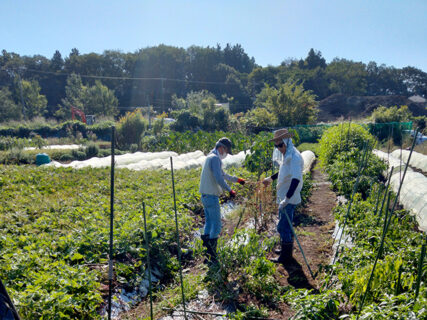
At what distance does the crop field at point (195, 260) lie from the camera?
2.46 meters

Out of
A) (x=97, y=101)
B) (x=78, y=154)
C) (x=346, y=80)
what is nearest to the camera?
(x=78, y=154)

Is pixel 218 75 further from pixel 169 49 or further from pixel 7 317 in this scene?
pixel 7 317

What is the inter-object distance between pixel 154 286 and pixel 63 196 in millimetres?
3233

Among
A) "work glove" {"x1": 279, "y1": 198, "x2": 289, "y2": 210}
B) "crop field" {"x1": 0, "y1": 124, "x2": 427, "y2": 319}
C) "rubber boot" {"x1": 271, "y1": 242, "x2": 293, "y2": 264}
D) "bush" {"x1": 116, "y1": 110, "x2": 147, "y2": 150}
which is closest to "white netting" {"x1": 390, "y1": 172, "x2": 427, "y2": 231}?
"crop field" {"x1": 0, "y1": 124, "x2": 427, "y2": 319}

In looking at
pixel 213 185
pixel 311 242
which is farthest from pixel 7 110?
pixel 311 242

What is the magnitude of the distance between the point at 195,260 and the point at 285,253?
1349 millimetres

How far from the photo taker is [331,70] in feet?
176

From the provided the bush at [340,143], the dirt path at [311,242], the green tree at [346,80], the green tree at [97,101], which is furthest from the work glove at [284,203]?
the green tree at [346,80]

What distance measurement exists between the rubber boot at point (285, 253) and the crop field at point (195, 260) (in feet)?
0.44

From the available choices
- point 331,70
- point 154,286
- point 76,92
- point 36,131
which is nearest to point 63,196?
point 154,286

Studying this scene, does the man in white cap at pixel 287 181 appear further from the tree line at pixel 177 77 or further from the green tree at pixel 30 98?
the green tree at pixel 30 98

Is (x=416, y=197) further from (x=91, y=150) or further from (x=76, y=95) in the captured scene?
(x=76, y=95)

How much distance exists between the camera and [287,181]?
4.12 metres

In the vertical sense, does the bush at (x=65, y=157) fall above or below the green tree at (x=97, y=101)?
below
